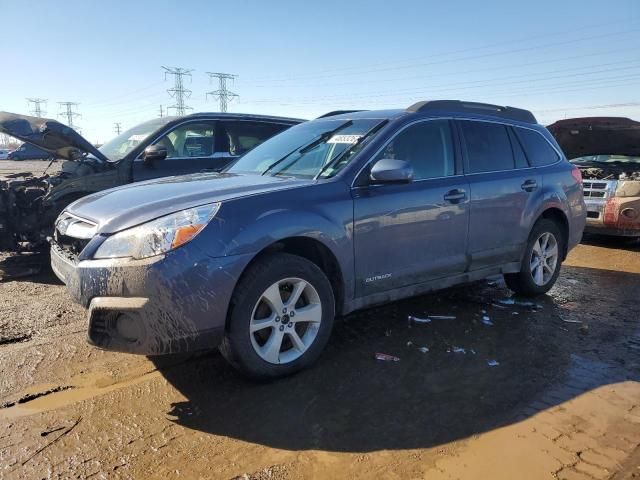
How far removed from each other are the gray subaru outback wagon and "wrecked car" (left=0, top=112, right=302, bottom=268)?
244 centimetres

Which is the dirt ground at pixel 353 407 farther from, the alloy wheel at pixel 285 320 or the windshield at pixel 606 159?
the windshield at pixel 606 159

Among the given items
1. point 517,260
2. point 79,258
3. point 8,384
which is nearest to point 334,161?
point 79,258

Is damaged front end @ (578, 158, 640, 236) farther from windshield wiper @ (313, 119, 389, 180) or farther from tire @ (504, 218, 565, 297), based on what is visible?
windshield wiper @ (313, 119, 389, 180)

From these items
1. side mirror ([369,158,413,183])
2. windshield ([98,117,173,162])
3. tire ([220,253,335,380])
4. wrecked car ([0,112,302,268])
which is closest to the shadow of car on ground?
tire ([220,253,335,380])

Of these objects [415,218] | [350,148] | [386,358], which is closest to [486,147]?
[415,218]

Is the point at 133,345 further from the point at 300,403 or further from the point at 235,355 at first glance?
the point at 300,403

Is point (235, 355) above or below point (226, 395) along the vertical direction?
above

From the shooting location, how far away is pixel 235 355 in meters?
3.26

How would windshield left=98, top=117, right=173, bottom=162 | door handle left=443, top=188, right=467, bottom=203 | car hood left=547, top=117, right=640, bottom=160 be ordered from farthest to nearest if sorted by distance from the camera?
car hood left=547, top=117, right=640, bottom=160 < windshield left=98, top=117, right=173, bottom=162 < door handle left=443, top=188, right=467, bottom=203

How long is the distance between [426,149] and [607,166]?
691cm

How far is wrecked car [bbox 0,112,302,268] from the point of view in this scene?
628 cm

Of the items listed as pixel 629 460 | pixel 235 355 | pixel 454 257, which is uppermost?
pixel 454 257

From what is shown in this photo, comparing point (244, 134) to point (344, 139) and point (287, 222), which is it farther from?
point (287, 222)

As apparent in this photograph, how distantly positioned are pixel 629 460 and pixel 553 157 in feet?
12.2
